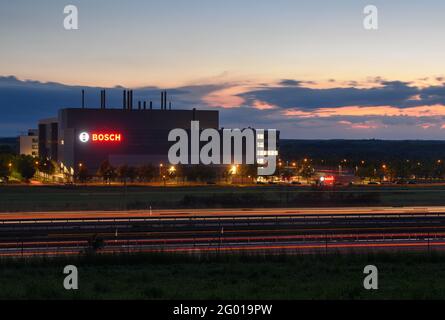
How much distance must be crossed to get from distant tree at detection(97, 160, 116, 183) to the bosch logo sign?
712cm

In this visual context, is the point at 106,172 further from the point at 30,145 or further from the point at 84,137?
the point at 30,145

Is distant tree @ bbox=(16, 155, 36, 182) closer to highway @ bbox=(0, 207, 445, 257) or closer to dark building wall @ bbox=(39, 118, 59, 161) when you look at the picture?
dark building wall @ bbox=(39, 118, 59, 161)

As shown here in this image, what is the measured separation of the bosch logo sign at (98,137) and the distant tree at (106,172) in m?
7.12

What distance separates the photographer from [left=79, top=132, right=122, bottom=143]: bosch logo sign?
98.4 m

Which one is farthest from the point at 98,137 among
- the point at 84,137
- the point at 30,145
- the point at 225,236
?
the point at 225,236

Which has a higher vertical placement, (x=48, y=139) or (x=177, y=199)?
(x=48, y=139)

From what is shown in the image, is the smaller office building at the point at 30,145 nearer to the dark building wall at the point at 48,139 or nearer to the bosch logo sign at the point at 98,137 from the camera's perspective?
the dark building wall at the point at 48,139

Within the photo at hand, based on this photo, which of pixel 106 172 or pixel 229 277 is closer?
pixel 229 277

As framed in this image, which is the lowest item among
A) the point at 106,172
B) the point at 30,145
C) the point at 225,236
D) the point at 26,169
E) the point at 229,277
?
the point at 225,236

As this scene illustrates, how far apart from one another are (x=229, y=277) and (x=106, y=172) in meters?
71.5

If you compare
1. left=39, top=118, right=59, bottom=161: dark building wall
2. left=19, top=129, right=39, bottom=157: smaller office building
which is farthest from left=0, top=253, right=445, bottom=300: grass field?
left=19, top=129, right=39, bottom=157: smaller office building

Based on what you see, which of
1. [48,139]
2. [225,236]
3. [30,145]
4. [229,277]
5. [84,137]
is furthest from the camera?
[30,145]

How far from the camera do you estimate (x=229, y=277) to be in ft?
53.2
